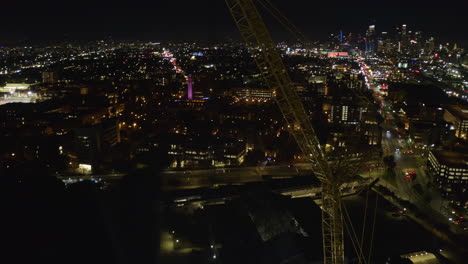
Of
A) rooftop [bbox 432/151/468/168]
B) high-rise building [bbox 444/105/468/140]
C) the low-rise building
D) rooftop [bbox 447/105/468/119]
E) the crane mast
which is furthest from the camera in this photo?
rooftop [bbox 447/105/468/119]

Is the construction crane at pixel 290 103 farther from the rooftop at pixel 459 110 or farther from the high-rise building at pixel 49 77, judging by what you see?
the high-rise building at pixel 49 77

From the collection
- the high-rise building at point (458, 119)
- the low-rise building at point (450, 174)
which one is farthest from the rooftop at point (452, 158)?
the high-rise building at point (458, 119)

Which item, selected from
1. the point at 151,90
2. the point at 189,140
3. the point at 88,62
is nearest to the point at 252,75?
the point at 151,90

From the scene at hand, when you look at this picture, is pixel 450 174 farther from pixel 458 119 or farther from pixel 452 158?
pixel 458 119

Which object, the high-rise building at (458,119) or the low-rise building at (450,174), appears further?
the high-rise building at (458,119)

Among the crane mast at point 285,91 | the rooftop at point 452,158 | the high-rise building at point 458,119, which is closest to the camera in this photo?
the crane mast at point 285,91

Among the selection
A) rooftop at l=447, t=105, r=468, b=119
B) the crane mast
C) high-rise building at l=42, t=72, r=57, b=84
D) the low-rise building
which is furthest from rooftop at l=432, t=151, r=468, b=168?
high-rise building at l=42, t=72, r=57, b=84

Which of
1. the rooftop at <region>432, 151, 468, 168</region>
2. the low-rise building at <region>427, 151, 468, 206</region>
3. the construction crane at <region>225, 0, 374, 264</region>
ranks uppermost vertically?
the construction crane at <region>225, 0, 374, 264</region>

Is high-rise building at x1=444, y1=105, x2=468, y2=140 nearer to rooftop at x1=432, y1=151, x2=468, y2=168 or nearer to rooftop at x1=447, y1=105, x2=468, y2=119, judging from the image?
rooftop at x1=447, y1=105, x2=468, y2=119
